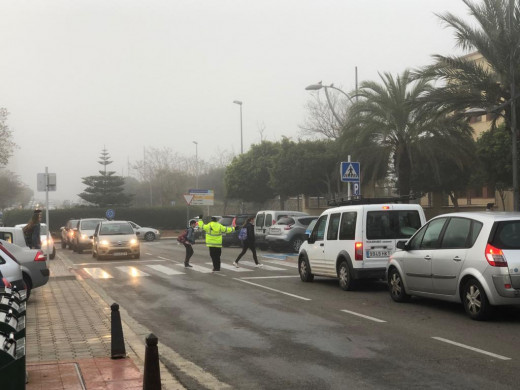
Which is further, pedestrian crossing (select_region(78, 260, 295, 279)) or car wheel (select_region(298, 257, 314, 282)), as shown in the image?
pedestrian crossing (select_region(78, 260, 295, 279))

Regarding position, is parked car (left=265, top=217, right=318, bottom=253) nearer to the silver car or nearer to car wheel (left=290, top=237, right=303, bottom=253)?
car wheel (left=290, top=237, right=303, bottom=253)

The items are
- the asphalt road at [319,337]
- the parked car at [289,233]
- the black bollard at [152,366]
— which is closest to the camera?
the black bollard at [152,366]

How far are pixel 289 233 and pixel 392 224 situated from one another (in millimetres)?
13298

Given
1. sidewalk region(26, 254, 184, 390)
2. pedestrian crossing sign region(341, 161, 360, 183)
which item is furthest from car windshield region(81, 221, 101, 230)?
sidewalk region(26, 254, 184, 390)

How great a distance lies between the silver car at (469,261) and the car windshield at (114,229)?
16950 mm

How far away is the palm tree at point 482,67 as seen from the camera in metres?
17.9

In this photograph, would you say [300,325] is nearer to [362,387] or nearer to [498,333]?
[498,333]

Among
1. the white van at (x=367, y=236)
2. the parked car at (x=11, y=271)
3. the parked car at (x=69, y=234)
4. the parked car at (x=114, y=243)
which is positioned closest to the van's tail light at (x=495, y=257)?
the white van at (x=367, y=236)

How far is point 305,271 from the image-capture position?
15.9m

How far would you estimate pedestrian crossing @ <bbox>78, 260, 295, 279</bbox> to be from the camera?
1903 centimetres

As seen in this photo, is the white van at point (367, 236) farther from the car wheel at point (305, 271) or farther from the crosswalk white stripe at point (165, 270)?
the crosswalk white stripe at point (165, 270)

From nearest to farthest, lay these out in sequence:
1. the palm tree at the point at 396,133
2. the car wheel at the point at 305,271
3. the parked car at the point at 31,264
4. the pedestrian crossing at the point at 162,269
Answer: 1. the parked car at the point at 31,264
2. the car wheel at the point at 305,271
3. the pedestrian crossing at the point at 162,269
4. the palm tree at the point at 396,133

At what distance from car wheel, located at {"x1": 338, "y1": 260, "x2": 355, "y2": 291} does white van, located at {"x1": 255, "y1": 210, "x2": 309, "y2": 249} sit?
45.3 feet

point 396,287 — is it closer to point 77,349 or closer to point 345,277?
point 345,277
